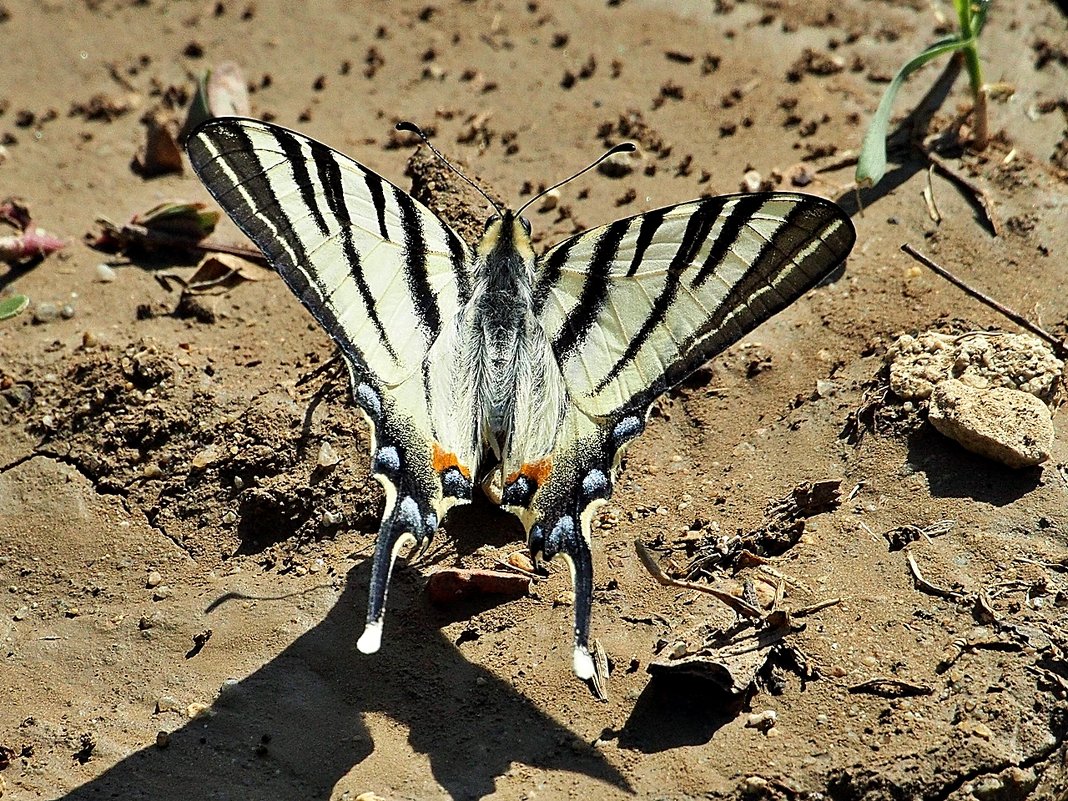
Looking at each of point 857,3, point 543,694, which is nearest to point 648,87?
A: point 857,3

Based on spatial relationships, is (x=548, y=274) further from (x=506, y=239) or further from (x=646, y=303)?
(x=646, y=303)

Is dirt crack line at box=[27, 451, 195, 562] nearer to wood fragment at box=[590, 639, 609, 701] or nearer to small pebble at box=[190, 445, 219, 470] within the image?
small pebble at box=[190, 445, 219, 470]

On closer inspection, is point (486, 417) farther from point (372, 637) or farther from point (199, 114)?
point (199, 114)

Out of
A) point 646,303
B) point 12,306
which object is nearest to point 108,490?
point 12,306

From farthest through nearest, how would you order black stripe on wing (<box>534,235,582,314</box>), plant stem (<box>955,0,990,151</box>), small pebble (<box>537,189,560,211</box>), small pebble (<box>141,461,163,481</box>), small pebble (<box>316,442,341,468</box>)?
small pebble (<box>537,189,560,211</box>) → plant stem (<box>955,0,990,151</box>) → small pebble (<box>141,461,163,481</box>) → small pebble (<box>316,442,341,468</box>) → black stripe on wing (<box>534,235,582,314</box>)

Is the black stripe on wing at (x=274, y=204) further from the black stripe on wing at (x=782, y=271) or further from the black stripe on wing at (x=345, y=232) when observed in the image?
the black stripe on wing at (x=782, y=271)

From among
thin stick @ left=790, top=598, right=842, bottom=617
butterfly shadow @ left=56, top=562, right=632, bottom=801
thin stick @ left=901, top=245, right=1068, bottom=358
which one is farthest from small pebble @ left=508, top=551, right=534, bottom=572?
thin stick @ left=901, top=245, right=1068, bottom=358
